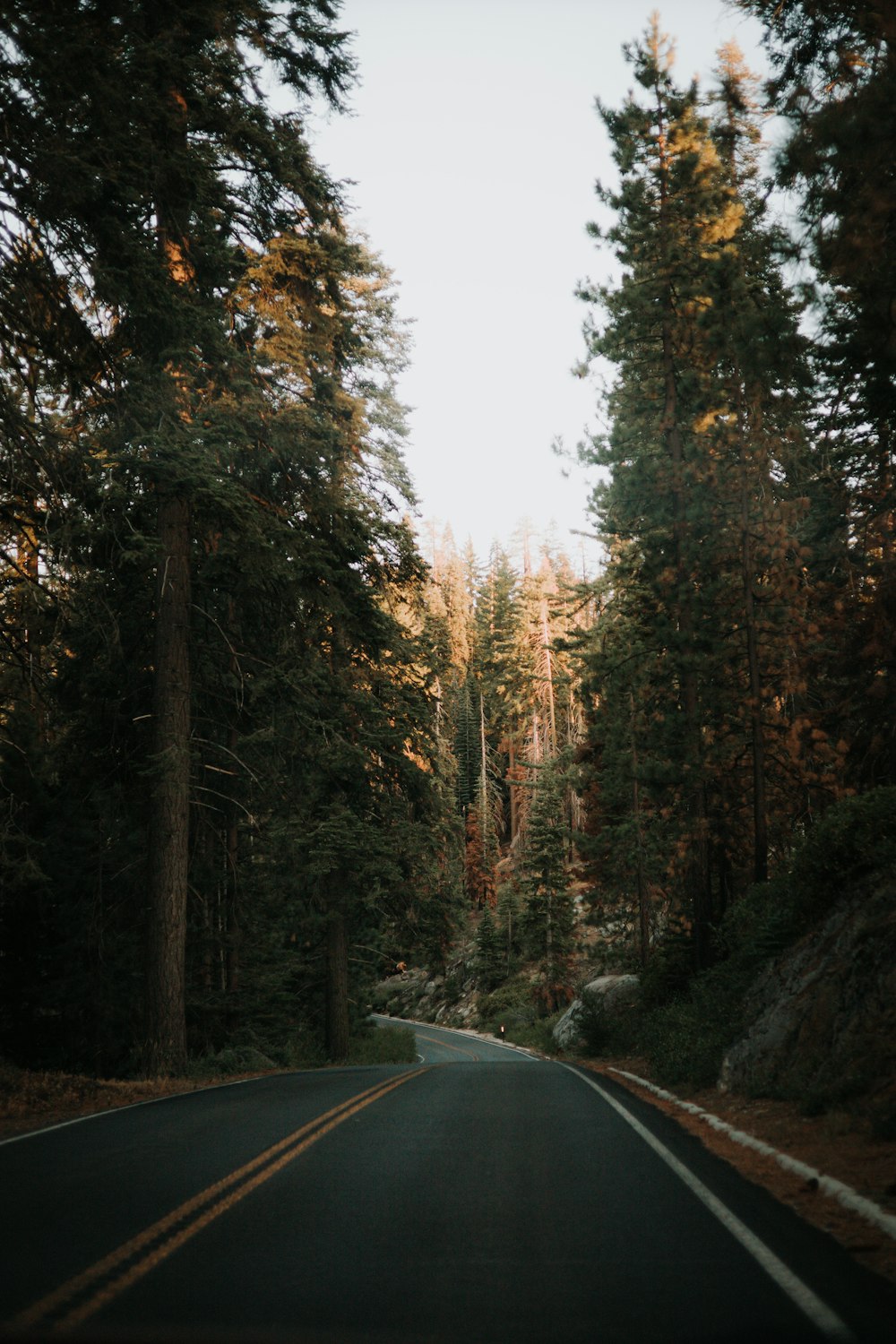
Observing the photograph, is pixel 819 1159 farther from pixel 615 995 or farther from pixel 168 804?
pixel 615 995

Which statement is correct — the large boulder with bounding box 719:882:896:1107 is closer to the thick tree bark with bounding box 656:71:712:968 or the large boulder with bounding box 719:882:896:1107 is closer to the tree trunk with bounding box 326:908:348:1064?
the thick tree bark with bounding box 656:71:712:968

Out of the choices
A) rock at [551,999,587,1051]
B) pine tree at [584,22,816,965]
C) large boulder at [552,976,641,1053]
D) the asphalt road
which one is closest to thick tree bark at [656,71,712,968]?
pine tree at [584,22,816,965]

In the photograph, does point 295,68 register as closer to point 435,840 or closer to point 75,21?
point 75,21

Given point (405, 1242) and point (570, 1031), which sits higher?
point (405, 1242)

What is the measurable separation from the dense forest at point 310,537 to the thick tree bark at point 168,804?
67 millimetres

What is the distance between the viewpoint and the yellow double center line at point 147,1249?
4.59 metres

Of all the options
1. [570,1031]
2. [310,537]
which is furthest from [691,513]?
[570,1031]

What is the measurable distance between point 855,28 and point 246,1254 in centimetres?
1109

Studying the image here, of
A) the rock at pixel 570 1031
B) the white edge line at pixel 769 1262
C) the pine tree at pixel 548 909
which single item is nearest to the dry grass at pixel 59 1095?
the white edge line at pixel 769 1262

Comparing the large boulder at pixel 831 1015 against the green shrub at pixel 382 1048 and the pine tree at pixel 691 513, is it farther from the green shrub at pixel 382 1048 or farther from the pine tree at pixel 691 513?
the green shrub at pixel 382 1048

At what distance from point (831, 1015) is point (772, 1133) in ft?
7.17

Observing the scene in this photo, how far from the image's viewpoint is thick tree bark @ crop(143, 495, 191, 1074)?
54.3 ft

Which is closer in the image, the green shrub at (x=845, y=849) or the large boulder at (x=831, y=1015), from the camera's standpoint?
the large boulder at (x=831, y=1015)

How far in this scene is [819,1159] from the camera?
8422mm
